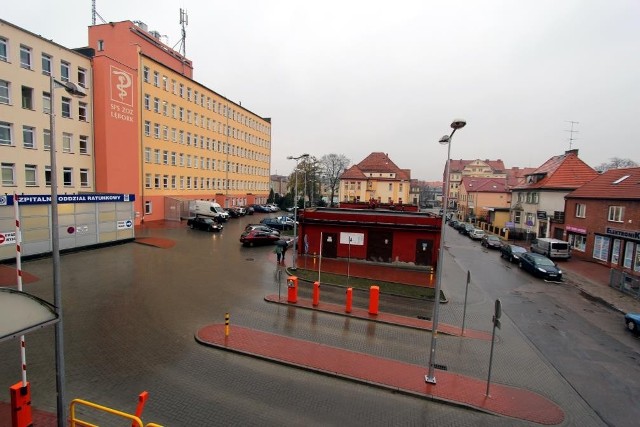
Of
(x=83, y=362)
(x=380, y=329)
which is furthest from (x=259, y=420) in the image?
(x=380, y=329)

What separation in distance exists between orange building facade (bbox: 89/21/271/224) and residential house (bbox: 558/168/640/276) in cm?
4041

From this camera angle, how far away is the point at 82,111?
30.0 m

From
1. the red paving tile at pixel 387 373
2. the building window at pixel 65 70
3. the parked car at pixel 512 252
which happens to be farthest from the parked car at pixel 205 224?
the parked car at pixel 512 252

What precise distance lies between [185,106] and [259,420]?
43.4 metres

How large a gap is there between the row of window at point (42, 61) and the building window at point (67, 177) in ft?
24.5

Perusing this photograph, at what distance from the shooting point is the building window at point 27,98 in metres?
25.7

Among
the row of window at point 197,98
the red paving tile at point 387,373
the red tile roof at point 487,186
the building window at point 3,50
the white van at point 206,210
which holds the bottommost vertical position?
the red paving tile at point 387,373

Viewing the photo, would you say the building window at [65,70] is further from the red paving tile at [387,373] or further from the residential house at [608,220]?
the residential house at [608,220]

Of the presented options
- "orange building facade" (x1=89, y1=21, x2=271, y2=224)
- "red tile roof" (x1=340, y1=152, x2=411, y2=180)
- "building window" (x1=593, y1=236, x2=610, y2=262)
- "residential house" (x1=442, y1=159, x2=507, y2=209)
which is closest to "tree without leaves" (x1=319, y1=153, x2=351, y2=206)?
"red tile roof" (x1=340, y1=152, x2=411, y2=180)

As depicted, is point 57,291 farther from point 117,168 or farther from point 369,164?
point 369,164

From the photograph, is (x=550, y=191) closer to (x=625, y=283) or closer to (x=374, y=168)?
(x=625, y=283)

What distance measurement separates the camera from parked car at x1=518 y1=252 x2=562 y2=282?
2153 centimetres

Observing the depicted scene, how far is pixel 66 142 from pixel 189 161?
1643 centimetres

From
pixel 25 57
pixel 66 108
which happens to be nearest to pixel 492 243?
pixel 66 108
